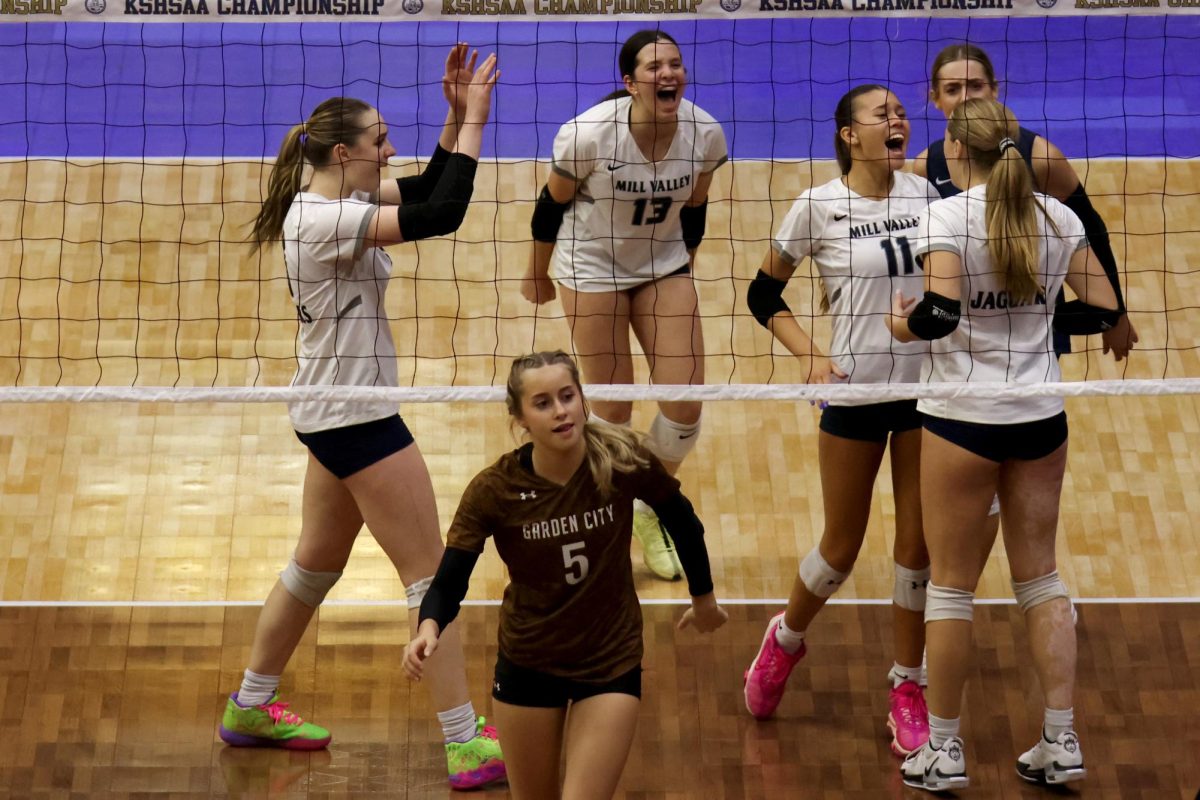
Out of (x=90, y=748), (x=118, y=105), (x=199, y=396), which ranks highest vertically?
(x=118, y=105)

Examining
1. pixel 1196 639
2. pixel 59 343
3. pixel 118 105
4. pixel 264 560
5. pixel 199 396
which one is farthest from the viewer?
pixel 118 105

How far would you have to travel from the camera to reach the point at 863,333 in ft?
15.7

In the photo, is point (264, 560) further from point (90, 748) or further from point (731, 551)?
point (731, 551)

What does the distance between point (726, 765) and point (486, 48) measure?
15.7ft

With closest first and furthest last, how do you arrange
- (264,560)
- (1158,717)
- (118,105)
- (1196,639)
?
(1158,717) → (1196,639) → (264,560) → (118,105)

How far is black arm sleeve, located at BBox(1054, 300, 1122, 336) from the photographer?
4.47 meters

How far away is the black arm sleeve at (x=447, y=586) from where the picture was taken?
12.3 feet

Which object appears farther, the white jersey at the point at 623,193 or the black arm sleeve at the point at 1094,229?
the white jersey at the point at 623,193

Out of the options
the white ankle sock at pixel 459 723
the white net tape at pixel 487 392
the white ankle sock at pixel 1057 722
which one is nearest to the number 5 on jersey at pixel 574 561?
the white net tape at pixel 487 392

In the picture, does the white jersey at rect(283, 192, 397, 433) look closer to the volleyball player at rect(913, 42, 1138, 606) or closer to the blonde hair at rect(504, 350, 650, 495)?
the blonde hair at rect(504, 350, 650, 495)

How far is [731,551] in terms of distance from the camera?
5.80 metres

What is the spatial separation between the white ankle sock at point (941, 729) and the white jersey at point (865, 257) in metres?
0.94

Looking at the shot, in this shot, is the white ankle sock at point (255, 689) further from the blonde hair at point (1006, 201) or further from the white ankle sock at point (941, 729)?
the blonde hair at point (1006, 201)

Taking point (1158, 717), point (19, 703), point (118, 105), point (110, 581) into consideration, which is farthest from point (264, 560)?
point (118, 105)
